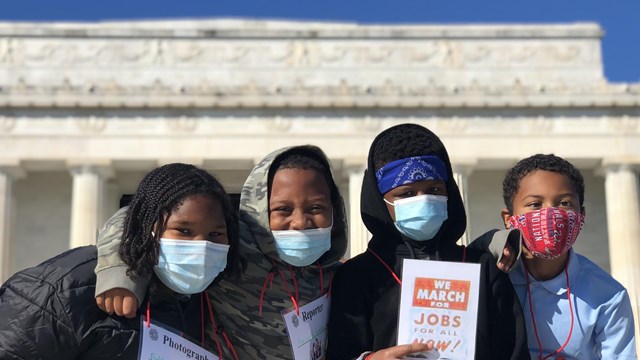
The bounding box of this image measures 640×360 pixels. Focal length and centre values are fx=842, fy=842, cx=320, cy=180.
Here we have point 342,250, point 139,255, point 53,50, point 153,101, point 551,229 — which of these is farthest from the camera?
point 53,50

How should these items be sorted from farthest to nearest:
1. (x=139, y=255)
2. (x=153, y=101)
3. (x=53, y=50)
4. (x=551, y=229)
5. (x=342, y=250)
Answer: (x=53, y=50)
(x=153, y=101)
(x=342, y=250)
(x=551, y=229)
(x=139, y=255)

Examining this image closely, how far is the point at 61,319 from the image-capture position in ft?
17.3

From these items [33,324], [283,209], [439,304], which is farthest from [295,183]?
[33,324]

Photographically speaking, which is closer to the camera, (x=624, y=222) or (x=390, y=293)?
(x=390, y=293)

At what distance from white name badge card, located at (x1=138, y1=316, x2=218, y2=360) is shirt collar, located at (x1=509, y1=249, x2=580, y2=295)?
8.10ft

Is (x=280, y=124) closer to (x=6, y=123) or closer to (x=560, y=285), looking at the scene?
(x=6, y=123)

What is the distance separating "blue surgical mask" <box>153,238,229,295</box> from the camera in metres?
5.58

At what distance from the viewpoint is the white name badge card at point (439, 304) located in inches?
221

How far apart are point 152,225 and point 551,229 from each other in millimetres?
2851

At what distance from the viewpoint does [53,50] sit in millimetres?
39000

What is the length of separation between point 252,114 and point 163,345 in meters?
30.7

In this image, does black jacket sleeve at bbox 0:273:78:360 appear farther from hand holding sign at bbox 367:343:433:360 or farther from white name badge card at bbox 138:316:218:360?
hand holding sign at bbox 367:343:433:360

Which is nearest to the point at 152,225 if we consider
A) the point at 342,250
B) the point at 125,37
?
the point at 342,250

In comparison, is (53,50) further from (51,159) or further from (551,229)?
(551,229)
